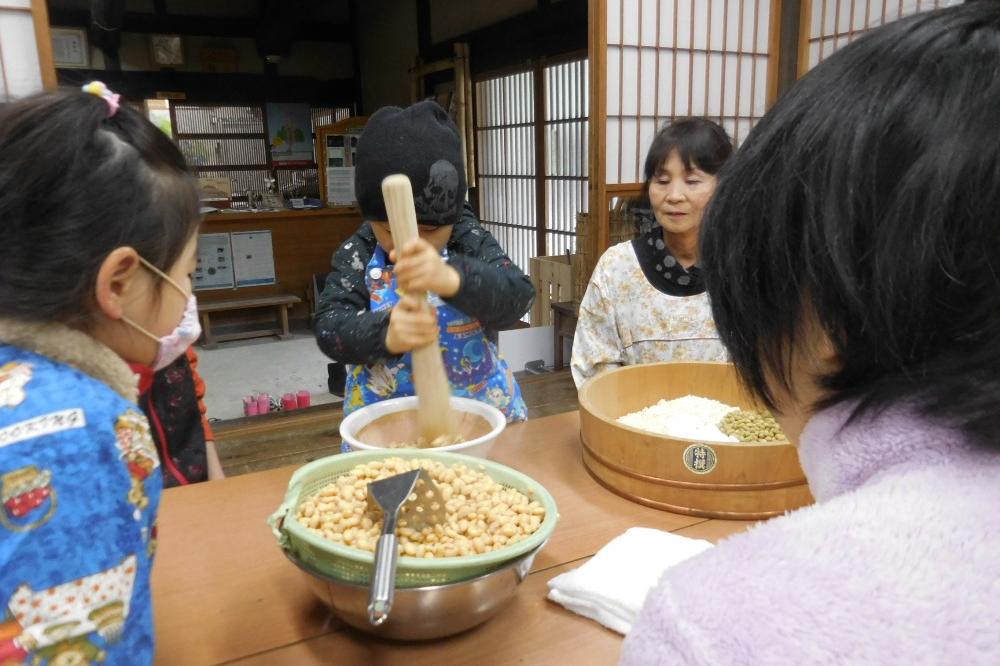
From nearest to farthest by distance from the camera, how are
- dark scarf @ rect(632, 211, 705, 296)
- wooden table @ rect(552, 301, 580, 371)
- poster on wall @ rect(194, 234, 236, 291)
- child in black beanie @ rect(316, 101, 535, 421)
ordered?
1. child in black beanie @ rect(316, 101, 535, 421)
2. dark scarf @ rect(632, 211, 705, 296)
3. wooden table @ rect(552, 301, 580, 371)
4. poster on wall @ rect(194, 234, 236, 291)

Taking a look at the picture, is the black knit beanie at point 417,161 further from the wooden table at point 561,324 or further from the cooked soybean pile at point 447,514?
the wooden table at point 561,324

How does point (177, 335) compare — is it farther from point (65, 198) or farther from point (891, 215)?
point (891, 215)

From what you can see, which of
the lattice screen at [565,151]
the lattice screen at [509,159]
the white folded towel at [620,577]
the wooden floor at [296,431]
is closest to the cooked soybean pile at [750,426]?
the white folded towel at [620,577]

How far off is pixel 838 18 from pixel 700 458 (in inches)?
117

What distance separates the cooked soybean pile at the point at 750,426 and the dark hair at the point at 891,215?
2.51ft

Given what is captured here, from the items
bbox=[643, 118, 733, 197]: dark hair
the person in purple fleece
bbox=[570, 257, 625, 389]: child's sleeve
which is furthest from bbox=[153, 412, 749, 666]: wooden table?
bbox=[643, 118, 733, 197]: dark hair

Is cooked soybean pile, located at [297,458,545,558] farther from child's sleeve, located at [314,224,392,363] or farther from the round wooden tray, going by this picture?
child's sleeve, located at [314,224,392,363]

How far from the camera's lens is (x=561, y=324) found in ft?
14.2

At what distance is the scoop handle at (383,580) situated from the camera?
656 mm

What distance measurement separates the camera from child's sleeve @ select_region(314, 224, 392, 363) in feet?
4.72

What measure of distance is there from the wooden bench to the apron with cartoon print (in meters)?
4.98

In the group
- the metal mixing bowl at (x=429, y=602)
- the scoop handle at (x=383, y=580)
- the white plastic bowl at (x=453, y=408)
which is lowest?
the metal mixing bowl at (x=429, y=602)

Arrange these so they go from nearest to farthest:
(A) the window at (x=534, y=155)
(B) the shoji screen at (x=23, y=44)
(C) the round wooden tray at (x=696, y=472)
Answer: (C) the round wooden tray at (x=696, y=472) < (B) the shoji screen at (x=23, y=44) < (A) the window at (x=534, y=155)

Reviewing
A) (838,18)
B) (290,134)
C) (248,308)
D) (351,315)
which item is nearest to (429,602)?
(351,315)
